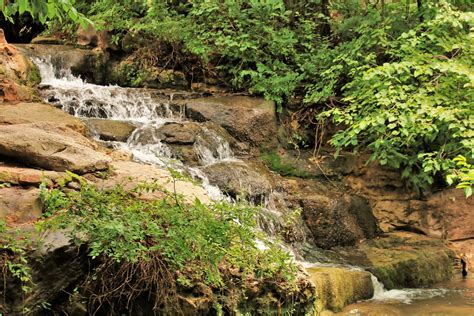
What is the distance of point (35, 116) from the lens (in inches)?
299

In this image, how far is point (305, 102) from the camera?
35.6 feet

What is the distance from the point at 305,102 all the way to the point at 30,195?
22.6ft

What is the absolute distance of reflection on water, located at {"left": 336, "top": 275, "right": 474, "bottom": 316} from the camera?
648cm

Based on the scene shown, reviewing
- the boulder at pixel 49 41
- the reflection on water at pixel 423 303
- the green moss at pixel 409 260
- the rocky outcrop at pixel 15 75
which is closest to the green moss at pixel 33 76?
the rocky outcrop at pixel 15 75

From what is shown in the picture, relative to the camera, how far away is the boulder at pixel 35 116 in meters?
7.13

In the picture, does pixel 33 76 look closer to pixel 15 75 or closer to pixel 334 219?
pixel 15 75

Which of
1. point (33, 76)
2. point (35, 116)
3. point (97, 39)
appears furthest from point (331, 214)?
point (97, 39)

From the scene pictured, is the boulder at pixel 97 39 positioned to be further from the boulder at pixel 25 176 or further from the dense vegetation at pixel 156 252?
the dense vegetation at pixel 156 252

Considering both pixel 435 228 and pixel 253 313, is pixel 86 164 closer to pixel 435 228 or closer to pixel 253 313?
pixel 253 313

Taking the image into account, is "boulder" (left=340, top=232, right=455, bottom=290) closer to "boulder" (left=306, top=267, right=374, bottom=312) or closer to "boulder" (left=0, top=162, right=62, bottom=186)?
"boulder" (left=306, top=267, right=374, bottom=312)

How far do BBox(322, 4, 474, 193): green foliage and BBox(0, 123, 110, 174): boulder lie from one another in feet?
13.3

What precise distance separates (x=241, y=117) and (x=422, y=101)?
11.0ft

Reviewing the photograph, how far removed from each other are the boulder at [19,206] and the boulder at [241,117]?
555cm

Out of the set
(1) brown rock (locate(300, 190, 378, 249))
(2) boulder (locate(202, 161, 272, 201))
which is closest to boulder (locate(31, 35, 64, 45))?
(2) boulder (locate(202, 161, 272, 201))
